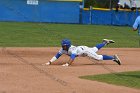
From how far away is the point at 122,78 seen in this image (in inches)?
487

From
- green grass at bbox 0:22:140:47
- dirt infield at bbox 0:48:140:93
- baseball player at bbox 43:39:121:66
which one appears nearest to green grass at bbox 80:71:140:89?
dirt infield at bbox 0:48:140:93

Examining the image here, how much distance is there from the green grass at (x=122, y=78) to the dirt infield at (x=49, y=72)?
381 millimetres

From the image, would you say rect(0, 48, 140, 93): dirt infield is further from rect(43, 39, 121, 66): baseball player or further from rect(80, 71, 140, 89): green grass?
rect(80, 71, 140, 89): green grass

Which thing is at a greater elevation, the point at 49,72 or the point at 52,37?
the point at 49,72

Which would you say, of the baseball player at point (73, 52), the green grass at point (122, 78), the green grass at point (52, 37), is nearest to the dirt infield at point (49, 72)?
the baseball player at point (73, 52)

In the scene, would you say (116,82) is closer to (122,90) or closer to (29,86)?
(122,90)

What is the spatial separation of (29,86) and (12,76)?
155 cm

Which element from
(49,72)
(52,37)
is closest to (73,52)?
(49,72)

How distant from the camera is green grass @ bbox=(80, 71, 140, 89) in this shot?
11.5 m

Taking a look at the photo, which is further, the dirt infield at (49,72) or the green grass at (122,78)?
the green grass at (122,78)

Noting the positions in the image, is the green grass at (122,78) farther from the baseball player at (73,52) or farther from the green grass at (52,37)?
the green grass at (52,37)

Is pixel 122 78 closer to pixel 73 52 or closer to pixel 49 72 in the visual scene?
pixel 49 72

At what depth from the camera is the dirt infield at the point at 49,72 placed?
34.5 feet

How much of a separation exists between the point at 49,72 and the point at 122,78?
197 cm
